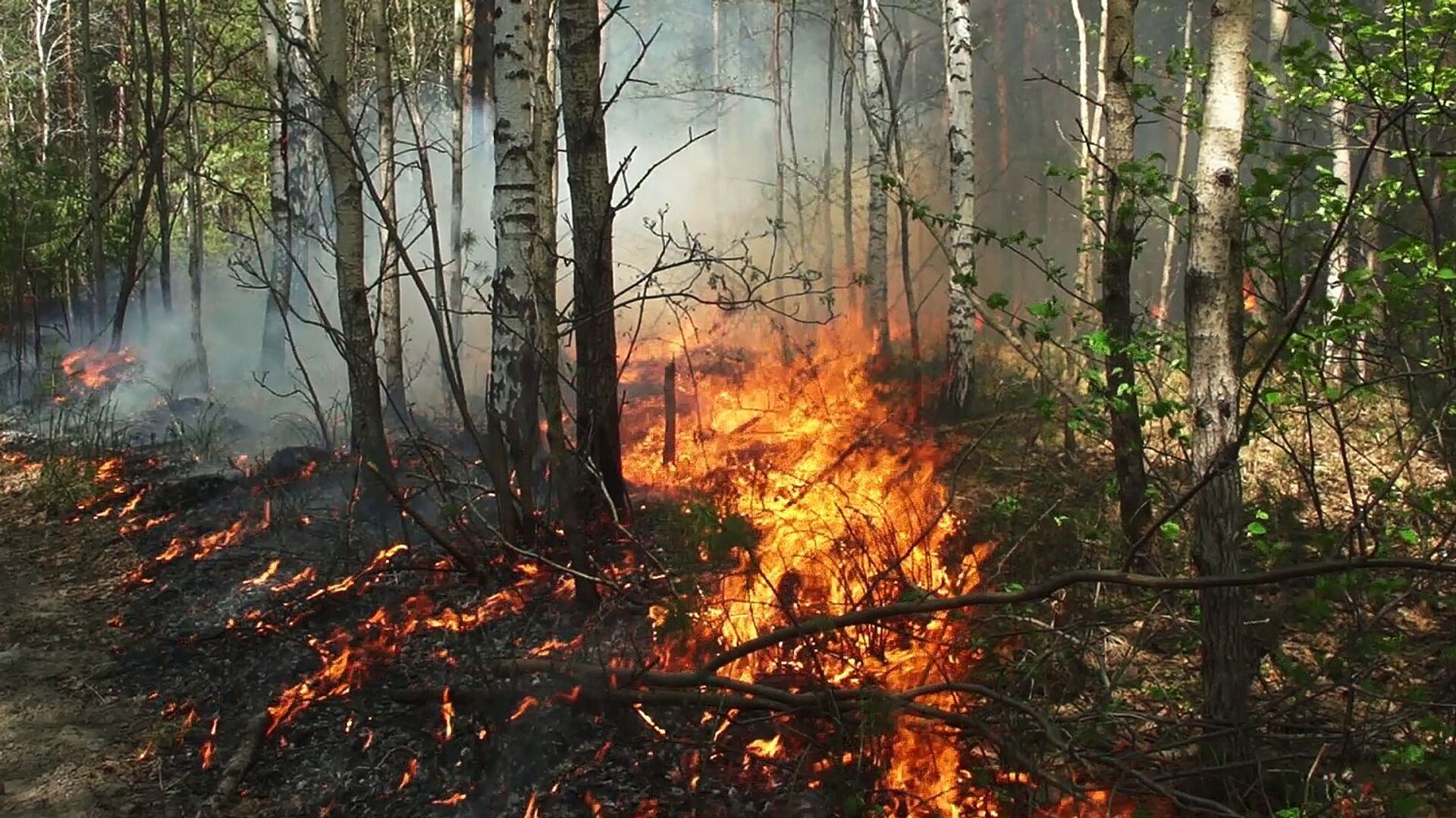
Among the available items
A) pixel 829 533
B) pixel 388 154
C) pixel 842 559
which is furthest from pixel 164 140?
pixel 842 559

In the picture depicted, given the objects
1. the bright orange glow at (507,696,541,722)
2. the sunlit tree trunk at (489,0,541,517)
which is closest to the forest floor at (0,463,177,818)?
the bright orange glow at (507,696,541,722)

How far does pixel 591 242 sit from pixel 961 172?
5784 millimetres

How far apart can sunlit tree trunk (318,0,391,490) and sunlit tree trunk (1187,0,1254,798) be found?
5.23 meters

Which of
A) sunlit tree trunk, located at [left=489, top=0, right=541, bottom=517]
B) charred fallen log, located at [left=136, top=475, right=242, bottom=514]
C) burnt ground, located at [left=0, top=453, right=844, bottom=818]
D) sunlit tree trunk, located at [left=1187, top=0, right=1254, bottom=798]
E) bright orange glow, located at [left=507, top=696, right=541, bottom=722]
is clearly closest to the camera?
sunlit tree trunk, located at [left=1187, top=0, right=1254, bottom=798]

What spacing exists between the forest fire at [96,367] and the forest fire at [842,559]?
8991mm

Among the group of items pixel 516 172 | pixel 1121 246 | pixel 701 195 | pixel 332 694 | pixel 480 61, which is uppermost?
pixel 701 195

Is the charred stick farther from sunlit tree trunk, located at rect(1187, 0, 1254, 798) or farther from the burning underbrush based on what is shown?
sunlit tree trunk, located at rect(1187, 0, 1254, 798)

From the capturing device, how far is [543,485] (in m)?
7.70

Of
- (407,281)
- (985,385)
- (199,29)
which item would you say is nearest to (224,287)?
(407,281)

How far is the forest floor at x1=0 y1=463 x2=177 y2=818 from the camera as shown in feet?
15.1

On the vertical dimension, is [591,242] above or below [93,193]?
below

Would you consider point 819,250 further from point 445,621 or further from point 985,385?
point 445,621

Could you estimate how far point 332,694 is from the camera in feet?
17.3

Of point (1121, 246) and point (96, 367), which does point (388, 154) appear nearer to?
point (96, 367)
